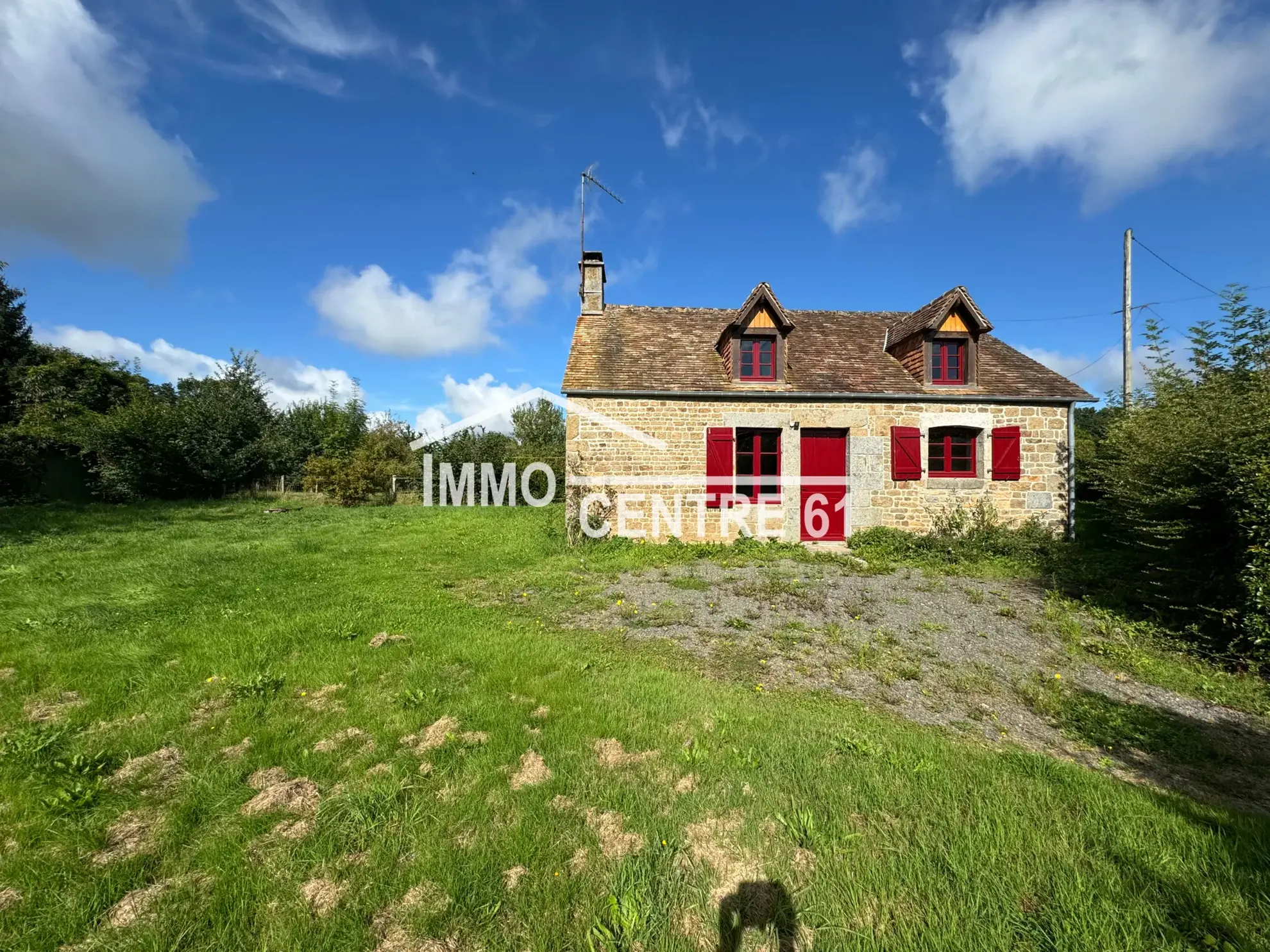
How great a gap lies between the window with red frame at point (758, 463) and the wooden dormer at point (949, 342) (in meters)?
3.74

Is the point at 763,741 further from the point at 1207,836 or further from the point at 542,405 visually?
the point at 542,405

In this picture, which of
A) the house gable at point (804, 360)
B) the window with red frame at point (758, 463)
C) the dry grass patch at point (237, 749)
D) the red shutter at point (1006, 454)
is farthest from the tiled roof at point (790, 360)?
the dry grass patch at point (237, 749)

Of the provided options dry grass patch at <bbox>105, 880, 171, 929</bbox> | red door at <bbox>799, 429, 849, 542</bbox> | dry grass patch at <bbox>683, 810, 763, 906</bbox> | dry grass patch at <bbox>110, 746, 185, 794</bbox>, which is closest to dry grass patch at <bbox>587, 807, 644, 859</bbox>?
dry grass patch at <bbox>683, 810, 763, 906</bbox>

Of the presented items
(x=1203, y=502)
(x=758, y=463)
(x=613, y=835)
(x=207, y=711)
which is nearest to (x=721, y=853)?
(x=613, y=835)

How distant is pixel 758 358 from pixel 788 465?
2.55 m

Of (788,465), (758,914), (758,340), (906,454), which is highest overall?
(758,340)

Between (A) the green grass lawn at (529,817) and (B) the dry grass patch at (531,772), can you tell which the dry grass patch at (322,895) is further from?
(B) the dry grass patch at (531,772)

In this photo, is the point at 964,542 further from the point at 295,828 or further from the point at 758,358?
the point at 295,828

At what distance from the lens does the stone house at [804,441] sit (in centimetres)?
1090

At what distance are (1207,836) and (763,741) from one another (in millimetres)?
2203

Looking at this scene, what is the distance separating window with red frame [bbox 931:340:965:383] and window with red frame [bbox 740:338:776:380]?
11.9 ft

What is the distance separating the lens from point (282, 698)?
153 inches

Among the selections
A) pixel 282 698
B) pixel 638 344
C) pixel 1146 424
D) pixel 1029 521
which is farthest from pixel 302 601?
pixel 1029 521

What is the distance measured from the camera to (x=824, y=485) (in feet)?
36.9
